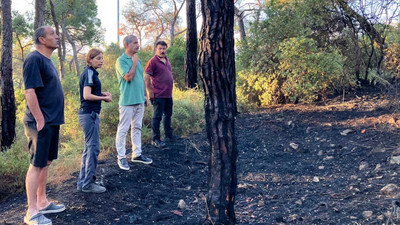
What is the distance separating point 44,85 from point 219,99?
5.84 ft

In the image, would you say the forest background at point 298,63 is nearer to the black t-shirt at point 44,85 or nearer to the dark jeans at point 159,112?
the dark jeans at point 159,112

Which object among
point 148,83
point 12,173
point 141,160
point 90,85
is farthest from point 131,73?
point 12,173

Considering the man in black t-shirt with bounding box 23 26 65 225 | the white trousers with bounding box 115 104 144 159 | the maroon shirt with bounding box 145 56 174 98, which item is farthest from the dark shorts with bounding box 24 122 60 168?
the maroon shirt with bounding box 145 56 174 98

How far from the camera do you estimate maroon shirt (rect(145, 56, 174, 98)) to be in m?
6.04

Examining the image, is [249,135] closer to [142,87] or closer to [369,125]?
[369,125]

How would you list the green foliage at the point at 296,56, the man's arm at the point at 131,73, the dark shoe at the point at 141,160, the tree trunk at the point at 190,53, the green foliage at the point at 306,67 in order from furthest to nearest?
the tree trunk at the point at 190,53 → the green foliage at the point at 296,56 → the green foliage at the point at 306,67 → the dark shoe at the point at 141,160 → the man's arm at the point at 131,73

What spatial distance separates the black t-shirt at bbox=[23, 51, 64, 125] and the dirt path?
3.73 ft

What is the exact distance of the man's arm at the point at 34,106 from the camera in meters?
3.37

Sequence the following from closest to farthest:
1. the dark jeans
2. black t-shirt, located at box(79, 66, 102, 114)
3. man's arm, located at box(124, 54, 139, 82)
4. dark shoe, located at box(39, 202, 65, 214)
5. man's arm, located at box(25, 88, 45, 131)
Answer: man's arm, located at box(25, 88, 45, 131) → dark shoe, located at box(39, 202, 65, 214) → black t-shirt, located at box(79, 66, 102, 114) → man's arm, located at box(124, 54, 139, 82) → the dark jeans

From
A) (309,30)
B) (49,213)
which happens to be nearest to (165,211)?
(49,213)

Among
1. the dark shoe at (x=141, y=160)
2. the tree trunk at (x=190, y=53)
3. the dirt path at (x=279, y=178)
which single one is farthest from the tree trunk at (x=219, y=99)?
the tree trunk at (x=190, y=53)

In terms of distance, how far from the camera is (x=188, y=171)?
5.89 metres

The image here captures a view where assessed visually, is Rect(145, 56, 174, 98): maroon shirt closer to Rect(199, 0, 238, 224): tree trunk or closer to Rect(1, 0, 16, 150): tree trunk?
Rect(199, 0, 238, 224): tree trunk

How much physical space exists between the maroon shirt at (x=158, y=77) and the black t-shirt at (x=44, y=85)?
98.9 inches
